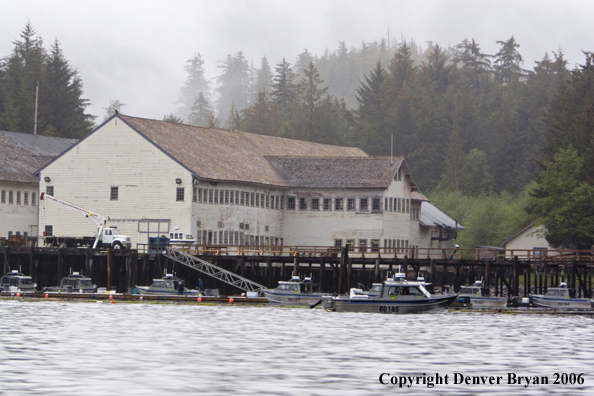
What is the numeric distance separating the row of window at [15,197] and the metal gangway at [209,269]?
22.2 m

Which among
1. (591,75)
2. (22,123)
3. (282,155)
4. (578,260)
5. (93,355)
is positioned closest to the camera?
(93,355)

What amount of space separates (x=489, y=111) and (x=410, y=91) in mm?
12091

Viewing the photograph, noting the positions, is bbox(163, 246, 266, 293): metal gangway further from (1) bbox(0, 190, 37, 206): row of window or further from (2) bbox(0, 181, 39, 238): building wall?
(1) bbox(0, 190, 37, 206): row of window

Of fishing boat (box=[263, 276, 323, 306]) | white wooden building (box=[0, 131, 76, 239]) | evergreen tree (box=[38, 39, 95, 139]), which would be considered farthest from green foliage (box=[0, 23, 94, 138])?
fishing boat (box=[263, 276, 323, 306])

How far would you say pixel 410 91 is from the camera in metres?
185

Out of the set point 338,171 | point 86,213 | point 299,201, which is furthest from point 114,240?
point 338,171

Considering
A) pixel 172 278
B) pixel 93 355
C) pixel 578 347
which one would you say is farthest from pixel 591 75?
pixel 93 355

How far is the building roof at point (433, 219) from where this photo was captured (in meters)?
114

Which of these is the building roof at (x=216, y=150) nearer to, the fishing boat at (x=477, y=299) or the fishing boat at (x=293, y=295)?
the fishing boat at (x=293, y=295)

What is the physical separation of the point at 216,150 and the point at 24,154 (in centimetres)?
2173

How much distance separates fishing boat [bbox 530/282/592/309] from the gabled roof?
2430 centimetres

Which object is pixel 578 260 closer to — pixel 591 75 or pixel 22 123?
pixel 591 75

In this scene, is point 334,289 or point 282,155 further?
point 282,155

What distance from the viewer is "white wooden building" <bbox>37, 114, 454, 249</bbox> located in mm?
92938
